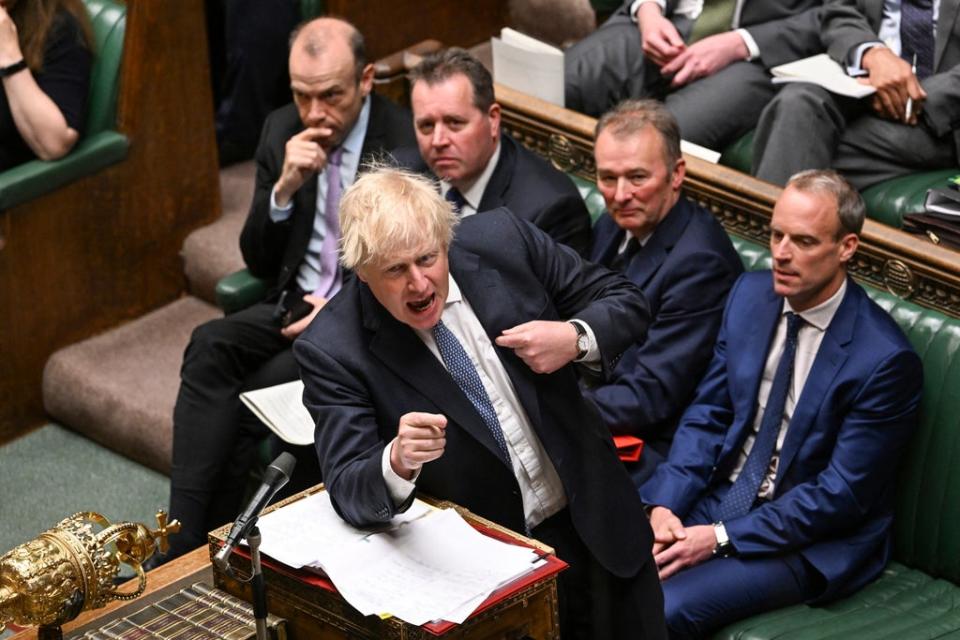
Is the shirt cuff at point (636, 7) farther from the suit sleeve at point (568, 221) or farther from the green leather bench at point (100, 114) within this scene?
the green leather bench at point (100, 114)

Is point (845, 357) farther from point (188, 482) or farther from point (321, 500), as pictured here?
point (188, 482)

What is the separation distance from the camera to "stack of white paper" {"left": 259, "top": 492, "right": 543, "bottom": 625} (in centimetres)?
240

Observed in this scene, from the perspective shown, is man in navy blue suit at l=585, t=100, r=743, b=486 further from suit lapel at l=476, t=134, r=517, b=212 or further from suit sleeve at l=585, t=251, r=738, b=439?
suit lapel at l=476, t=134, r=517, b=212

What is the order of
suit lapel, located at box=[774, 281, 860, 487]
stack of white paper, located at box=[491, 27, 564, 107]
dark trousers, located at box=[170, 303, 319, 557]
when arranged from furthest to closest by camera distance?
stack of white paper, located at box=[491, 27, 564, 107] < dark trousers, located at box=[170, 303, 319, 557] < suit lapel, located at box=[774, 281, 860, 487]

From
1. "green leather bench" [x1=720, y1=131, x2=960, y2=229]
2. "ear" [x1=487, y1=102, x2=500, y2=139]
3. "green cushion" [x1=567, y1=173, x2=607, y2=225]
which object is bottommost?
"green cushion" [x1=567, y1=173, x2=607, y2=225]

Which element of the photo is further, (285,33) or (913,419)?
(285,33)

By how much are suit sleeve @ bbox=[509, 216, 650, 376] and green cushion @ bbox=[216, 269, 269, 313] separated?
1558 mm

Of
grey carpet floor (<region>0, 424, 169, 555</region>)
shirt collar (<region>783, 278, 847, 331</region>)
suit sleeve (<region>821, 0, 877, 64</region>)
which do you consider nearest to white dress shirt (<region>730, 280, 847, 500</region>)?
shirt collar (<region>783, 278, 847, 331</region>)

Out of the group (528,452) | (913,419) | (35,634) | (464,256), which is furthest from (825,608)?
(35,634)

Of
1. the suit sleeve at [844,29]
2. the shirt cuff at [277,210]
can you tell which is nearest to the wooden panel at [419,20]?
the shirt cuff at [277,210]

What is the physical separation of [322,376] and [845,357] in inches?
47.0

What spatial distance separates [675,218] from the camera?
11.9ft

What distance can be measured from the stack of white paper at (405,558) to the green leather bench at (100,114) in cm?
214

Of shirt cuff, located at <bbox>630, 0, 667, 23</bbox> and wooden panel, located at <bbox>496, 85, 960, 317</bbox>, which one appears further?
shirt cuff, located at <bbox>630, 0, 667, 23</bbox>
